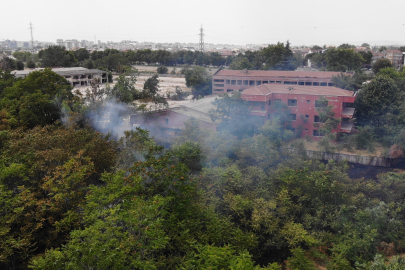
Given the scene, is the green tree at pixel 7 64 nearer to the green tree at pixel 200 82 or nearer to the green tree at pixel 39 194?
the green tree at pixel 200 82

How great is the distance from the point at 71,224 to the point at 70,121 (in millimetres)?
5926

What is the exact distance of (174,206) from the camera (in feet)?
18.2

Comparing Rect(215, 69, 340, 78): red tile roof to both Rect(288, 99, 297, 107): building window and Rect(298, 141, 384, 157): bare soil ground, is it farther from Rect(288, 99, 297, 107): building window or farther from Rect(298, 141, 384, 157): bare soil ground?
Rect(298, 141, 384, 157): bare soil ground

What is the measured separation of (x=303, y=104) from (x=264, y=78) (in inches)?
290

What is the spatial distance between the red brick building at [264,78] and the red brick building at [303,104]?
5854mm

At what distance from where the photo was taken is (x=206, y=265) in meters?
4.14

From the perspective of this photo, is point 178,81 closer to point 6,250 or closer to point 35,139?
point 35,139

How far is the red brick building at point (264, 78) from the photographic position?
20.6m

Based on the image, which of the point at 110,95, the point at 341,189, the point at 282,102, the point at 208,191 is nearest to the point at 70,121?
the point at 110,95

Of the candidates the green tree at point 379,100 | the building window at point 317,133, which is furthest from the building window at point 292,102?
the green tree at point 379,100

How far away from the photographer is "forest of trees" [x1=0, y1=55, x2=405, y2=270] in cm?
442

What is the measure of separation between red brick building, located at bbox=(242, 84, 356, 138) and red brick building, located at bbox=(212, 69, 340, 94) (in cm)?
585

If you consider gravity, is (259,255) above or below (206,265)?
below

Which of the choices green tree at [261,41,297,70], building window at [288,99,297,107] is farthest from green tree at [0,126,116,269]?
green tree at [261,41,297,70]
